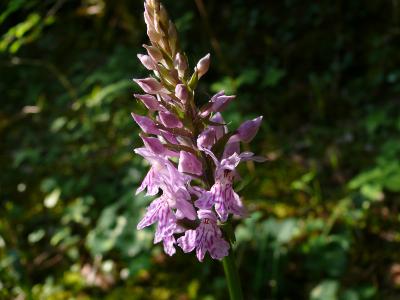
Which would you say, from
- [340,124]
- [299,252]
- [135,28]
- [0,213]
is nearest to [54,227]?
[0,213]

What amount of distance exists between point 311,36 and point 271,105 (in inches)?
47.4

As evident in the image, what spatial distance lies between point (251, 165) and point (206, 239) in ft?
7.24

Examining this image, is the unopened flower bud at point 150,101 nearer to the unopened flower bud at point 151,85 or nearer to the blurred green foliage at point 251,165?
the unopened flower bud at point 151,85

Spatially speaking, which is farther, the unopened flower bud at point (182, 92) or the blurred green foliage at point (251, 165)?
the blurred green foliage at point (251, 165)

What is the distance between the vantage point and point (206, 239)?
53.7 inches

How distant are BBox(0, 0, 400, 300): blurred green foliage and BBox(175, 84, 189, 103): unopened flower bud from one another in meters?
0.14

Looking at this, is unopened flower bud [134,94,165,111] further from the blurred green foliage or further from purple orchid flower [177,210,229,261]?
purple orchid flower [177,210,229,261]

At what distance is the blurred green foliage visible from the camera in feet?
9.24

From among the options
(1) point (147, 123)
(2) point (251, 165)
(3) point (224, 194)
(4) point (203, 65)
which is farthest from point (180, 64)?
(2) point (251, 165)

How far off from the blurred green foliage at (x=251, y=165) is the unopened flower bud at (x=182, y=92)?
136 millimetres

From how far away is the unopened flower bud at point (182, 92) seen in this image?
1295 millimetres

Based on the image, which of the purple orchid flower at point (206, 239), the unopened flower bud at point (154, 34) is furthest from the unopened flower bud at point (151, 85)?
the purple orchid flower at point (206, 239)

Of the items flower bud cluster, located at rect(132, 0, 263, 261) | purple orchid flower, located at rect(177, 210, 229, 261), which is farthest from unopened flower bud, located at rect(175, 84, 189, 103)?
purple orchid flower, located at rect(177, 210, 229, 261)

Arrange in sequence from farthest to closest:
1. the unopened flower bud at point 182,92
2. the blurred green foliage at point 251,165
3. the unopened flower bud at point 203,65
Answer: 1. the blurred green foliage at point 251,165
2. the unopened flower bud at point 203,65
3. the unopened flower bud at point 182,92
